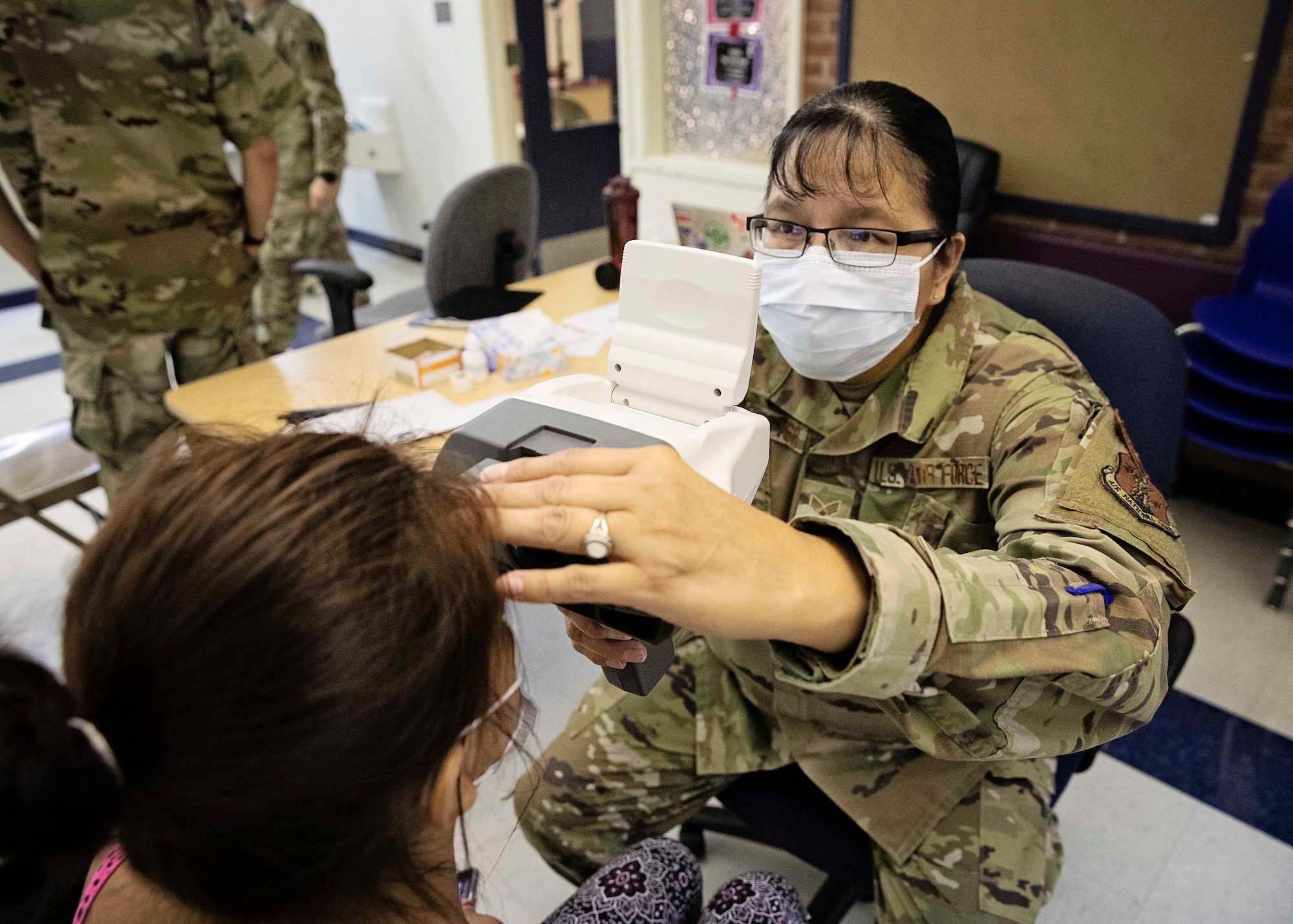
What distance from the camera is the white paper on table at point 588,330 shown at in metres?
1.81

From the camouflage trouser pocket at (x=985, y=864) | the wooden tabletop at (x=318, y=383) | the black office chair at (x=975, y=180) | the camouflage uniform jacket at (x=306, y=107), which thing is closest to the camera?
the camouflage trouser pocket at (x=985, y=864)

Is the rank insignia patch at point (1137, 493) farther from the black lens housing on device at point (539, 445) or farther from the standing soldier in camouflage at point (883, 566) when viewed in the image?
the black lens housing on device at point (539, 445)

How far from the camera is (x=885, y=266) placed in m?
1.07

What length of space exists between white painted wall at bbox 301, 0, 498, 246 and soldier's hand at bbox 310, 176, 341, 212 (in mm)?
1074

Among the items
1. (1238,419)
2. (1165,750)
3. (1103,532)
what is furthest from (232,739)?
(1238,419)

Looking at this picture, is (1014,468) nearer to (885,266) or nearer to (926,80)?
(885,266)

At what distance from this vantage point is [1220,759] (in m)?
1.72

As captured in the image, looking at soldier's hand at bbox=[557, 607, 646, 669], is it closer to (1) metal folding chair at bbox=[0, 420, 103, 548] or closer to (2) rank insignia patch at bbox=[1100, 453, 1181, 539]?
(2) rank insignia patch at bbox=[1100, 453, 1181, 539]

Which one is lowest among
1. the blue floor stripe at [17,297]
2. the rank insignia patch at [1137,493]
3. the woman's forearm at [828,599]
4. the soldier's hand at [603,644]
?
the blue floor stripe at [17,297]

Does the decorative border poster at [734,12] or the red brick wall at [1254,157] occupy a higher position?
the decorative border poster at [734,12]

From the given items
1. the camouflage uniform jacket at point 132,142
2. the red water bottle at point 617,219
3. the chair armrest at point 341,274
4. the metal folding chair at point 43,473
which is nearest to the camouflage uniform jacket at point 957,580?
the red water bottle at point 617,219

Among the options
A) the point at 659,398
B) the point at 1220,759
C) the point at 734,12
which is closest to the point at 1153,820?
the point at 1220,759

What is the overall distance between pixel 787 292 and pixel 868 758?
62 cm

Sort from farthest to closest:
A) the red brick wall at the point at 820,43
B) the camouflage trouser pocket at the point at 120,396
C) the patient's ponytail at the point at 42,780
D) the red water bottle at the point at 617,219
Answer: the red brick wall at the point at 820,43 → the red water bottle at the point at 617,219 → the camouflage trouser pocket at the point at 120,396 → the patient's ponytail at the point at 42,780
